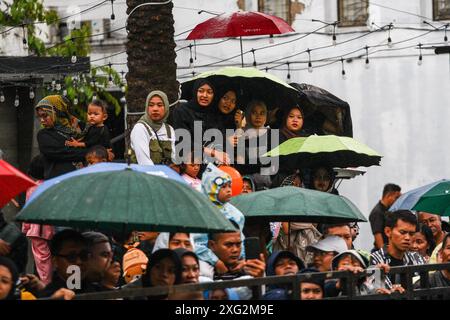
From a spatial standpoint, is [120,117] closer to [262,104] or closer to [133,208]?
[262,104]

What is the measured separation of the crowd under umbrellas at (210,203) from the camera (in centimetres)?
1062

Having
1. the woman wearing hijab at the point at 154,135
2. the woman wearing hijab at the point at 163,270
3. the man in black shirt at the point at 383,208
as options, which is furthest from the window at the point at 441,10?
the woman wearing hijab at the point at 163,270

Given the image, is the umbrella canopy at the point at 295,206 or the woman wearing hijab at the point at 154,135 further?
the woman wearing hijab at the point at 154,135

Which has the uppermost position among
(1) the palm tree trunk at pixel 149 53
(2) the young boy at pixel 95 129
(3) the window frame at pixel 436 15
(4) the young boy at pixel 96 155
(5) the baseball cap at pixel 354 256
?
(3) the window frame at pixel 436 15

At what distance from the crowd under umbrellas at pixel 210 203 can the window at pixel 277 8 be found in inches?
397

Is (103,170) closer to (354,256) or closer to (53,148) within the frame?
(354,256)

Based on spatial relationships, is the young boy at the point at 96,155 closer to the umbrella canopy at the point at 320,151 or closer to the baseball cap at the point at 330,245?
the umbrella canopy at the point at 320,151

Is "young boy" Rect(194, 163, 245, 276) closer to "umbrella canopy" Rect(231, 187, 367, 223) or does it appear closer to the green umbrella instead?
"umbrella canopy" Rect(231, 187, 367, 223)

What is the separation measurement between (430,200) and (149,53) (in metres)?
3.56

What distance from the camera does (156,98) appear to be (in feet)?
48.8

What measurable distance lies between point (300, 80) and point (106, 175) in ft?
59.6

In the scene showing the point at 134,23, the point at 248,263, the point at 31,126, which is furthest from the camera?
the point at 31,126
